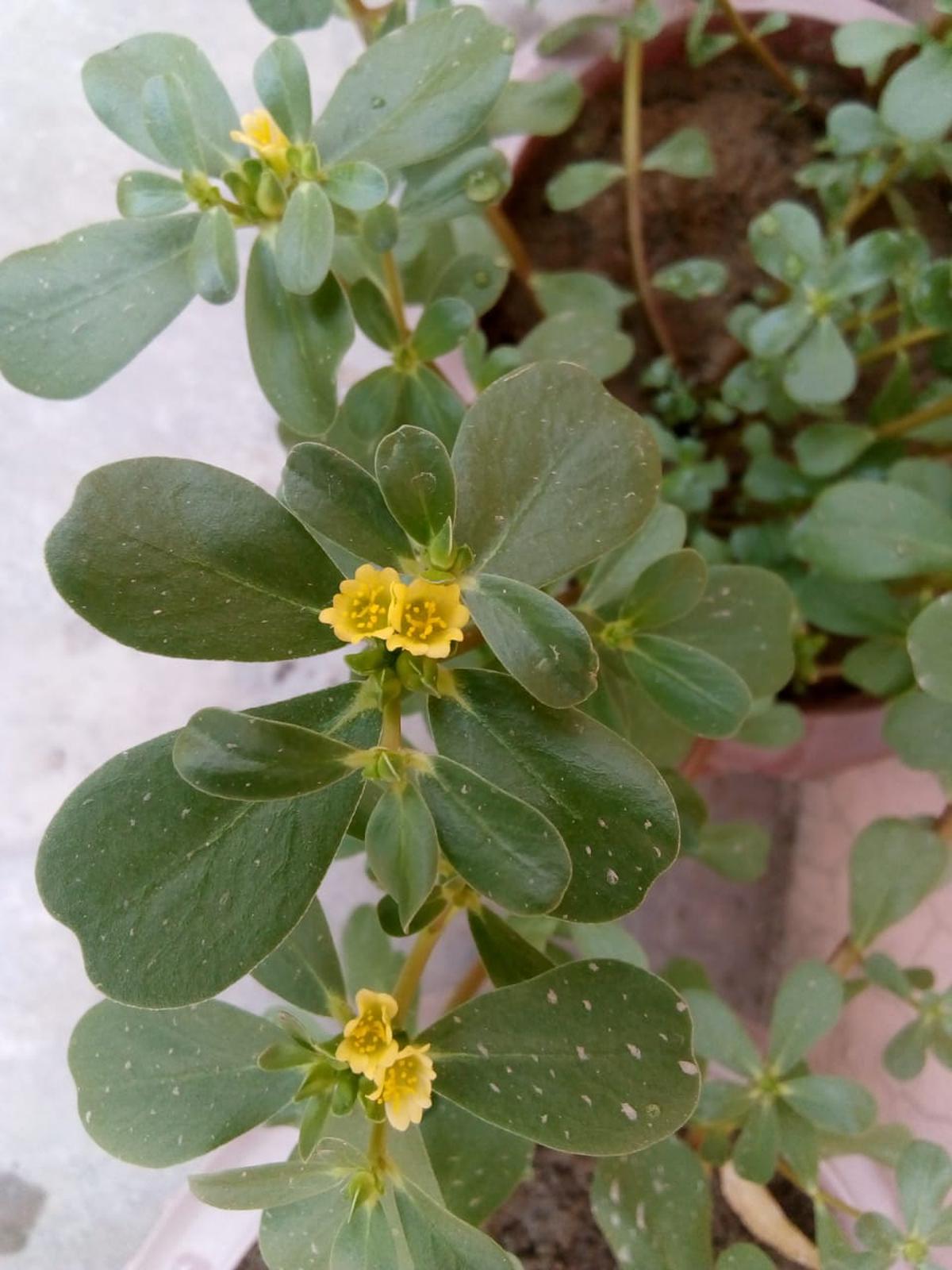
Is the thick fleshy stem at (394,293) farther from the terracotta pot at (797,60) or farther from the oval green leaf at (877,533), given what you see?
the oval green leaf at (877,533)

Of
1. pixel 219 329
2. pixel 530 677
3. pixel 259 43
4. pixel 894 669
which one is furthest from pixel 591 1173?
pixel 259 43

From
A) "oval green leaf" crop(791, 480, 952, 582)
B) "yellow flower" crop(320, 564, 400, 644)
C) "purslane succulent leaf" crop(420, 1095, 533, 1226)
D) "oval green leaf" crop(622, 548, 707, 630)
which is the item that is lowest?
"purslane succulent leaf" crop(420, 1095, 533, 1226)

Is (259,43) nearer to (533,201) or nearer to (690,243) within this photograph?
(533,201)

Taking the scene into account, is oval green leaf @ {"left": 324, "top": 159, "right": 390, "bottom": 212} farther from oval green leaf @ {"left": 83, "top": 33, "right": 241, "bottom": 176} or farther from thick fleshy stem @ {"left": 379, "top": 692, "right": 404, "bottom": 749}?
thick fleshy stem @ {"left": 379, "top": 692, "right": 404, "bottom": 749}

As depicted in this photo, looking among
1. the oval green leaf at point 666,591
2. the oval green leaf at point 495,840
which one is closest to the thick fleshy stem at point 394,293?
the oval green leaf at point 666,591

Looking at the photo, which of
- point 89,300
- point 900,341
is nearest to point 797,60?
point 900,341

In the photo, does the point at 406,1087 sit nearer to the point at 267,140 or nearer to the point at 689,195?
the point at 267,140

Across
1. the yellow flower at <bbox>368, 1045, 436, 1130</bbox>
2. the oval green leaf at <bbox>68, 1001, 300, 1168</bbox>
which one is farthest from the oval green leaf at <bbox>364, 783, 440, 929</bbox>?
the oval green leaf at <bbox>68, 1001, 300, 1168</bbox>

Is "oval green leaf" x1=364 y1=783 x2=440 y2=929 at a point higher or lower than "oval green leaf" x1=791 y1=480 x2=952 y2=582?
higher
